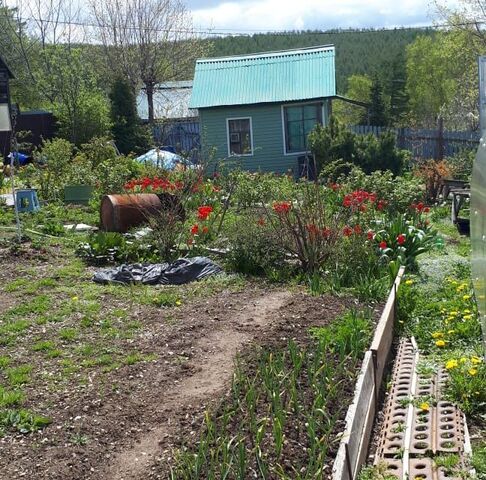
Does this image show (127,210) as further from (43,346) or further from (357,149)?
(357,149)

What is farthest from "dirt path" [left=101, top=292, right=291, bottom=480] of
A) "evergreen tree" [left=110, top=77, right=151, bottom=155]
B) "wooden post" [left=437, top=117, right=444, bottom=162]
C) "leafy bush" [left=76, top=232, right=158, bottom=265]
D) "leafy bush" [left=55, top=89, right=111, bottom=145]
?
"leafy bush" [left=55, top=89, right=111, bottom=145]

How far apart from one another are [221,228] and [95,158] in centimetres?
900

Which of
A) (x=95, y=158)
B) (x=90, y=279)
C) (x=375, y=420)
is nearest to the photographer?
(x=375, y=420)

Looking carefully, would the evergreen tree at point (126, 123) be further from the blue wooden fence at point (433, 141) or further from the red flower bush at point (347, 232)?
the red flower bush at point (347, 232)

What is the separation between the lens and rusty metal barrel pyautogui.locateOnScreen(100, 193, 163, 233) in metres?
11.6

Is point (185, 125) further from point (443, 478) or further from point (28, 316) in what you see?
point (443, 478)

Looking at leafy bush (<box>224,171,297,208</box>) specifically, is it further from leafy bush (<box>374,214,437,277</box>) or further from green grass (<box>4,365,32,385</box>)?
green grass (<box>4,365,32,385</box>)

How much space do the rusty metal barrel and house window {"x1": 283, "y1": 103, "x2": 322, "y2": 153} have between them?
537 inches

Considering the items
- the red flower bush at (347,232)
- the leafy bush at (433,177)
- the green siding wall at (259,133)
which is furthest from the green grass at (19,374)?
the green siding wall at (259,133)

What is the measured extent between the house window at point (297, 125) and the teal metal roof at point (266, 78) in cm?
66

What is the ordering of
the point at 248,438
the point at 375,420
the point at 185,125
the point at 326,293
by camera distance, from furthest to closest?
the point at 185,125, the point at 326,293, the point at 375,420, the point at 248,438

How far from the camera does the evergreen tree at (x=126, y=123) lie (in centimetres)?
2812

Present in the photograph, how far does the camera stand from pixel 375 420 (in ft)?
16.1

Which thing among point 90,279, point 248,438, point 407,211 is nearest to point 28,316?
point 90,279
